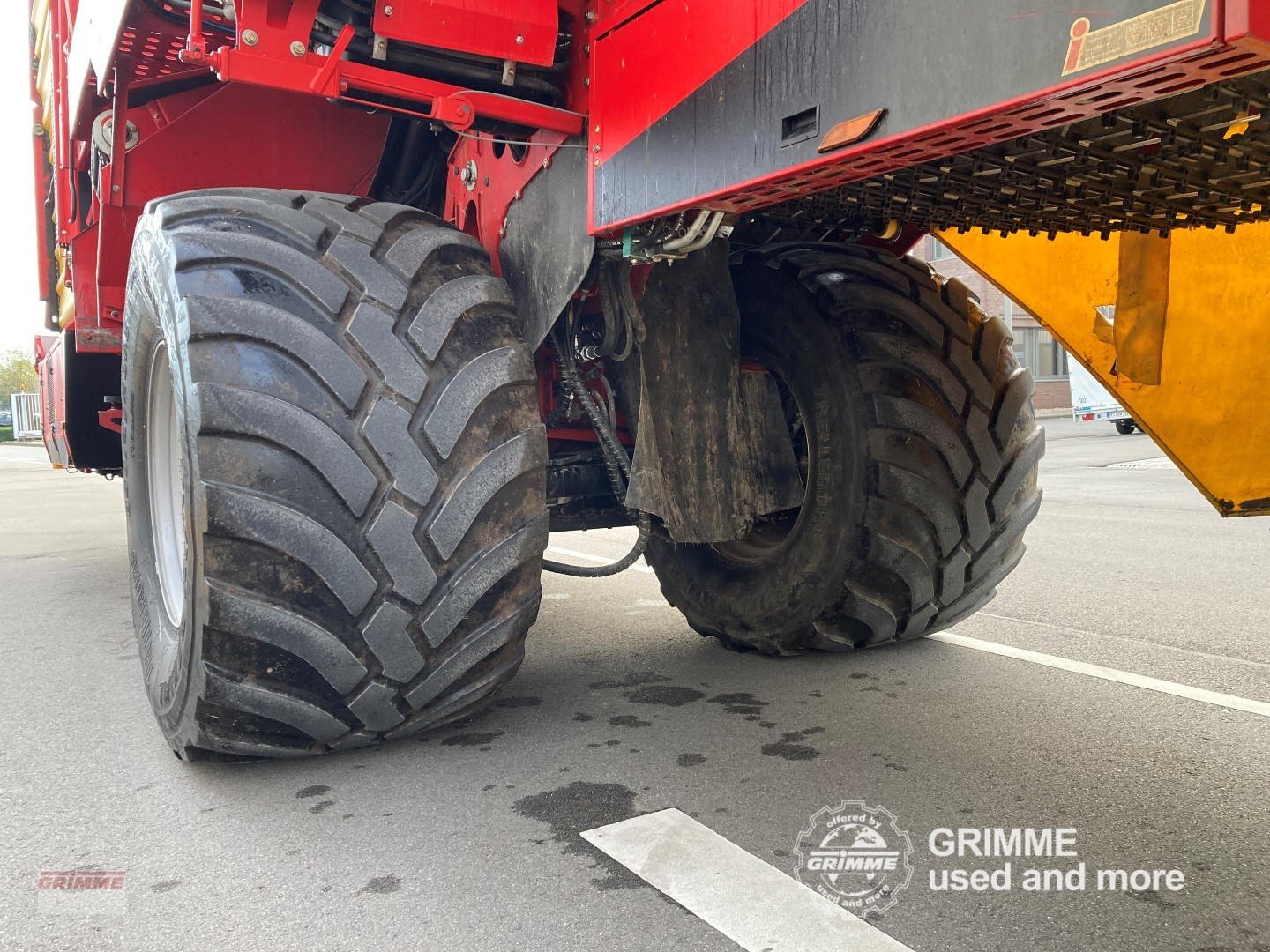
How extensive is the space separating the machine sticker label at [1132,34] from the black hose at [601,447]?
→ 184 centimetres

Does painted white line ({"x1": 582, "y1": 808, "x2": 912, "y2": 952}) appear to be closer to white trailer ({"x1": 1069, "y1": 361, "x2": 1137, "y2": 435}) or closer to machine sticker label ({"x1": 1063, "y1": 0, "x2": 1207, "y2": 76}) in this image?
machine sticker label ({"x1": 1063, "y1": 0, "x2": 1207, "y2": 76})

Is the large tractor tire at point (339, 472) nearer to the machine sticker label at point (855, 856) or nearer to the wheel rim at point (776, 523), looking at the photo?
the machine sticker label at point (855, 856)

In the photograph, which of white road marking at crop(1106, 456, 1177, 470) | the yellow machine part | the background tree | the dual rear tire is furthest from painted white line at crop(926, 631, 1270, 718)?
the background tree

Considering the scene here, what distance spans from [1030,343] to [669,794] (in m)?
29.7

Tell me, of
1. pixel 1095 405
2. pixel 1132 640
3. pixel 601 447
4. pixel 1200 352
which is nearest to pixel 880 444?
pixel 601 447

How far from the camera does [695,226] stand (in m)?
2.09

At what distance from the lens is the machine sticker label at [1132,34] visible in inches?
47.1

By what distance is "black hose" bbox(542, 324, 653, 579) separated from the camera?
3.00m

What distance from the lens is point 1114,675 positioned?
364 centimetres

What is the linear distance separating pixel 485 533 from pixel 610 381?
102 centimetres

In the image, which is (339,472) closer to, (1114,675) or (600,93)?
(600,93)

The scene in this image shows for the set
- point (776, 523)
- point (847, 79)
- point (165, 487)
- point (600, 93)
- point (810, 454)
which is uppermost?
point (600, 93)

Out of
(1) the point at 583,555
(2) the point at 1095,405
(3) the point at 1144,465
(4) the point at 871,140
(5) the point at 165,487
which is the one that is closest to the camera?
(4) the point at 871,140

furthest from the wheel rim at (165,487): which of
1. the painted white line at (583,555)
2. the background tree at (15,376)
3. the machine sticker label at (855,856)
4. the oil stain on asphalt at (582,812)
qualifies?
the background tree at (15,376)
